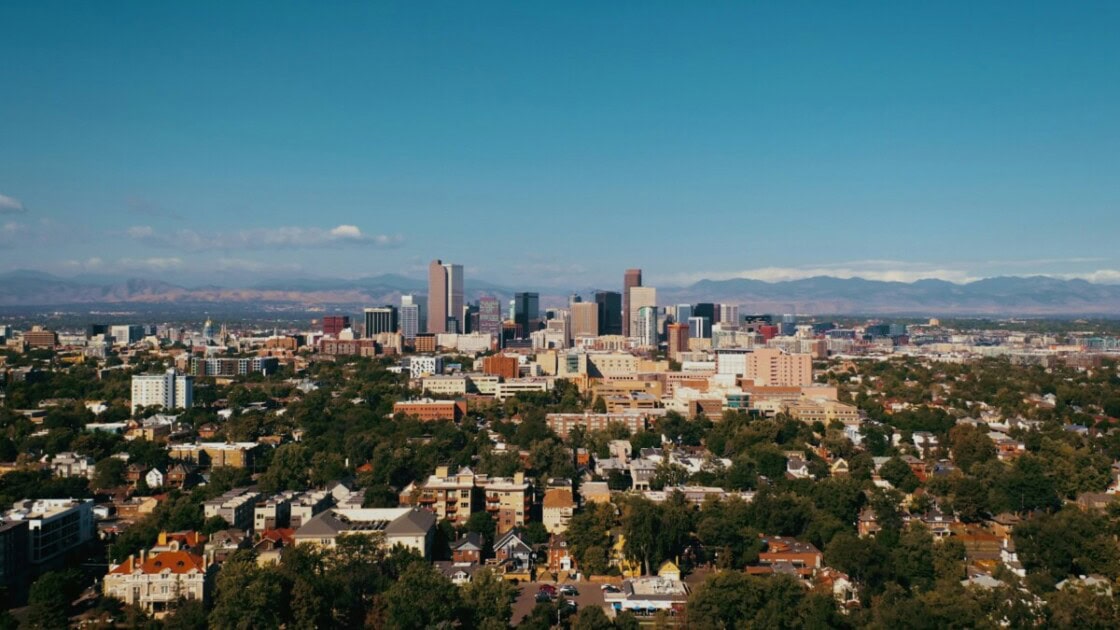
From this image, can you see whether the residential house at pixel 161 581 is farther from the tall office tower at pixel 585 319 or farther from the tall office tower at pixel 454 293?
the tall office tower at pixel 454 293

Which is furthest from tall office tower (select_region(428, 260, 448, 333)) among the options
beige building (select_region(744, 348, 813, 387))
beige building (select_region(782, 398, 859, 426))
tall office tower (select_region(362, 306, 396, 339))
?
beige building (select_region(782, 398, 859, 426))

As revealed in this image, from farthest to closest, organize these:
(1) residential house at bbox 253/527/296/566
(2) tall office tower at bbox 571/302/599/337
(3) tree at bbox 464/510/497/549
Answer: (2) tall office tower at bbox 571/302/599/337, (3) tree at bbox 464/510/497/549, (1) residential house at bbox 253/527/296/566

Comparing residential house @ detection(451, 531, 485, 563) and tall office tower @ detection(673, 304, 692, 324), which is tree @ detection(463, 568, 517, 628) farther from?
tall office tower @ detection(673, 304, 692, 324)

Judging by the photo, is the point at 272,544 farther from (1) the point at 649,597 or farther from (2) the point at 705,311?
(2) the point at 705,311

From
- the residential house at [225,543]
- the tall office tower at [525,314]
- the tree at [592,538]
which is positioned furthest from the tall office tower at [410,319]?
the residential house at [225,543]

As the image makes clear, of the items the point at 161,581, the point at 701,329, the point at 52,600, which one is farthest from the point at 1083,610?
the point at 701,329
